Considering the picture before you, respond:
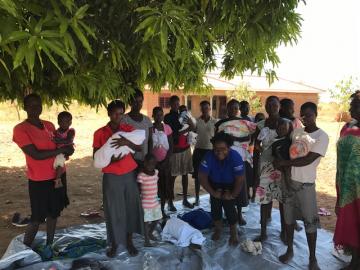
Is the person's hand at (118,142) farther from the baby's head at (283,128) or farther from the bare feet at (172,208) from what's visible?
the bare feet at (172,208)

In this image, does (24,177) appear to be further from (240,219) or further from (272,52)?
(272,52)

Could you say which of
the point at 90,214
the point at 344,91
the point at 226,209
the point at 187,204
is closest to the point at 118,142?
the point at 226,209

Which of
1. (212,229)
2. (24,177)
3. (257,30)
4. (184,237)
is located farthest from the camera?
(24,177)

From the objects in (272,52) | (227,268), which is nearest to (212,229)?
(227,268)

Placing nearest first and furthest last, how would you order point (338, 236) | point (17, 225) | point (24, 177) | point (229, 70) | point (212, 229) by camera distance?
point (338, 236), point (212, 229), point (17, 225), point (229, 70), point (24, 177)

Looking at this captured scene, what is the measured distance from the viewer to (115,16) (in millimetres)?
3000

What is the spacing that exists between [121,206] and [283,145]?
6.19 feet

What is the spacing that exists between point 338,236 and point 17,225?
175 inches

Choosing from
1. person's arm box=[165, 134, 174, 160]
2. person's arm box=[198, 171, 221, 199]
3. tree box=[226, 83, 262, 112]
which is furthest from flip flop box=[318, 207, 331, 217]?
tree box=[226, 83, 262, 112]

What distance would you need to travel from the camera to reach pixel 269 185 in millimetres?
4363

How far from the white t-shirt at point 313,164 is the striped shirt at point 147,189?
156 centimetres

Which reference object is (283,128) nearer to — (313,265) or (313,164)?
(313,164)

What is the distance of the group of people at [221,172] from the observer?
3.59m

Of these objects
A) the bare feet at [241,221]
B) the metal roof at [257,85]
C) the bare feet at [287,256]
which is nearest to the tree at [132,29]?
the bare feet at [287,256]
